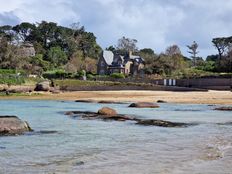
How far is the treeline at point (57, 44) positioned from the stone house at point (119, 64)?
3296 mm

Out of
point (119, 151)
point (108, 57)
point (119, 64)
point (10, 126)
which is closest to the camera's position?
point (119, 151)

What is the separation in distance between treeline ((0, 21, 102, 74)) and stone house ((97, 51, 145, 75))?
3.30m

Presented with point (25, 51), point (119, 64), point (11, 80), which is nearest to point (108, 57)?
point (119, 64)

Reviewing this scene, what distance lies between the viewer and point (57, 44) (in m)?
140

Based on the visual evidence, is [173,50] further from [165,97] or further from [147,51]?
[165,97]

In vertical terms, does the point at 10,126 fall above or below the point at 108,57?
below

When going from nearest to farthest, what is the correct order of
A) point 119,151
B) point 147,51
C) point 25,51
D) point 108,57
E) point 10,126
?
point 119,151
point 10,126
point 25,51
point 108,57
point 147,51

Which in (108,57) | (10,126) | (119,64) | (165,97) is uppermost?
(108,57)

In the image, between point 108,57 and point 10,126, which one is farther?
point 108,57

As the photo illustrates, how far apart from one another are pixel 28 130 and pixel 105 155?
7114 mm

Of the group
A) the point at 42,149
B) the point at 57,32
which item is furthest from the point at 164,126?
the point at 57,32

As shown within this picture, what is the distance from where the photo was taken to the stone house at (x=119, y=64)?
114588 mm

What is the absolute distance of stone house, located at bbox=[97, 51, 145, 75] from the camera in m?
115

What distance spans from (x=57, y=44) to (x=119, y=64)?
103ft
